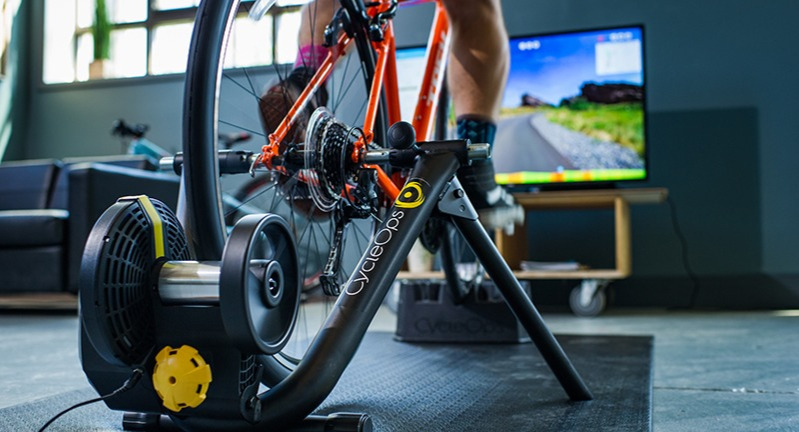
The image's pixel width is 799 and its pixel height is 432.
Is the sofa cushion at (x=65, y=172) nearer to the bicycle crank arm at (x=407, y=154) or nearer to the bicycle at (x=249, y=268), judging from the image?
the bicycle at (x=249, y=268)

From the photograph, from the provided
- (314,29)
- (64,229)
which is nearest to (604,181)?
(314,29)

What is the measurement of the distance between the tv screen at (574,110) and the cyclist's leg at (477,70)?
1623 millimetres

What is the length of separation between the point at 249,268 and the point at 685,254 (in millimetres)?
2851

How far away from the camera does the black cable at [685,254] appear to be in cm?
312

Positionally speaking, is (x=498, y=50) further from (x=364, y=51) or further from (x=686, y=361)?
(x=686, y=361)

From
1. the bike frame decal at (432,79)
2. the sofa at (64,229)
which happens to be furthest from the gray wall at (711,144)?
the bike frame decal at (432,79)

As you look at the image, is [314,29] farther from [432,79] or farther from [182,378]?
[182,378]

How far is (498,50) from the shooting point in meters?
1.48

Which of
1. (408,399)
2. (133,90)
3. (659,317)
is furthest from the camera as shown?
(133,90)

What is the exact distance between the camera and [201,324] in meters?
0.69

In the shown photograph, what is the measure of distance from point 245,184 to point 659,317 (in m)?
2.01

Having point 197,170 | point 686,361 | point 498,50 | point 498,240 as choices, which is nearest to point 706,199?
point 498,240

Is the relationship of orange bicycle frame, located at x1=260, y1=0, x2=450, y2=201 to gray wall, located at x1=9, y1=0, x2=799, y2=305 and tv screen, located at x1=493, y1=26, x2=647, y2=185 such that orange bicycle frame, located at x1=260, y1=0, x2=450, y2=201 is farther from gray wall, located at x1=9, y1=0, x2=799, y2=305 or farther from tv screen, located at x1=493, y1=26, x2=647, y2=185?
gray wall, located at x1=9, y1=0, x2=799, y2=305

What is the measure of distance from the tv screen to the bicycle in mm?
2057
